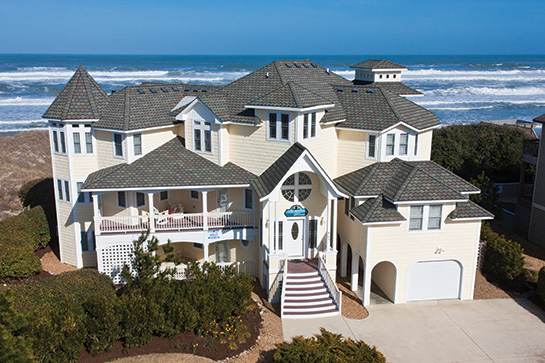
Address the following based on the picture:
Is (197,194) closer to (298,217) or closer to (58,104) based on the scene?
(298,217)

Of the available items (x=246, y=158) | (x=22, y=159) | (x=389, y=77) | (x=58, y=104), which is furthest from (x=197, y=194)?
(x=22, y=159)

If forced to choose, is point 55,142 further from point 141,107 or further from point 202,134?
point 202,134

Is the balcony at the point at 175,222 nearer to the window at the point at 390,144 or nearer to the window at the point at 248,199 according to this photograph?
the window at the point at 248,199

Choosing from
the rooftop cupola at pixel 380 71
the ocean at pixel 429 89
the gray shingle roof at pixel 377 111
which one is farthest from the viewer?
the ocean at pixel 429 89

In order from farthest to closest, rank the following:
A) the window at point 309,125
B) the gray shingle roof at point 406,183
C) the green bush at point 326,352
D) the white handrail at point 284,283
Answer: the window at point 309,125 < the gray shingle roof at point 406,183 < the white handrail at point 284,283 < the green bush at point 326,352

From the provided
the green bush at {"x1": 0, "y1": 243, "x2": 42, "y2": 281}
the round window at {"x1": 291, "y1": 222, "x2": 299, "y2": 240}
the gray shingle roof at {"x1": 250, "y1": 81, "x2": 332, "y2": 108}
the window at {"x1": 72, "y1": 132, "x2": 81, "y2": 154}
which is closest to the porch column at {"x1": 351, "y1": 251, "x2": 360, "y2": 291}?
the round window at {"x1": 291, "y1": 222, "x2": 299, "y2": 240}

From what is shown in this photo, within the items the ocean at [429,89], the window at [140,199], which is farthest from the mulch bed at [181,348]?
the ocean at [429,89]

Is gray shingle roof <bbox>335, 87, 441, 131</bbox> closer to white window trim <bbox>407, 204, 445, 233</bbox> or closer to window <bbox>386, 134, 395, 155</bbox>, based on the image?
window <bbox>386, 134, 395, 155</bbox>
